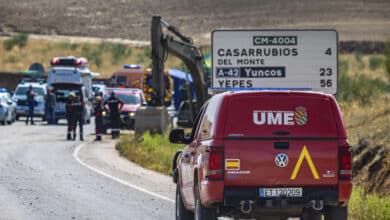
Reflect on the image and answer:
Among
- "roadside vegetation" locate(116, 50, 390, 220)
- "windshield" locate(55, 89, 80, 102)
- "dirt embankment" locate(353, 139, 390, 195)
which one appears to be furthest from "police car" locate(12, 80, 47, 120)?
"dirt embankment" locate(353, 139, 390, 195)

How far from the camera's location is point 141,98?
2096 inches

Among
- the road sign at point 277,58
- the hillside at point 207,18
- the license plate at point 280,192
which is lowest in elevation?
the license plate at point 280,192

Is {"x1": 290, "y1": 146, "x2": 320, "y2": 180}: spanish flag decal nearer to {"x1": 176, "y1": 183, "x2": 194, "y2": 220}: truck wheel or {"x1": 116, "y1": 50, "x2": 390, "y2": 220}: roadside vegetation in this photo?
{"x1": 176, "y1": 183, "x2": 194, "y2": 220}: truck wheel

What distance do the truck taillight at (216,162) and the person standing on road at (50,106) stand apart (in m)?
40.2

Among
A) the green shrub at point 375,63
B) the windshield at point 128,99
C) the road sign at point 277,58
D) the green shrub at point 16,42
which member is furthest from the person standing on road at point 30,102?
the green shrub at point 16,42

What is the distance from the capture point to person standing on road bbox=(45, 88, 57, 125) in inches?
2124

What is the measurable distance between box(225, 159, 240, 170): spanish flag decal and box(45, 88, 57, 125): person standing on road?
4019cm

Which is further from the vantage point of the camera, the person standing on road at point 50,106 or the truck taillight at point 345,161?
the person standing on road at point 50,106

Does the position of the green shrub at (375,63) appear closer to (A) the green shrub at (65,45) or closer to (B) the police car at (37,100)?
(A) the green shrub at (65,45)

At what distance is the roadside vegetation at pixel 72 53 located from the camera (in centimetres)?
10550

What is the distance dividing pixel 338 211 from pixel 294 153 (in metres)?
0.95

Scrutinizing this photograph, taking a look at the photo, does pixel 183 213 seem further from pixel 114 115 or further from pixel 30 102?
pixel 30 102

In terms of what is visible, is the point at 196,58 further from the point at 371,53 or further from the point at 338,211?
the point at 371,53

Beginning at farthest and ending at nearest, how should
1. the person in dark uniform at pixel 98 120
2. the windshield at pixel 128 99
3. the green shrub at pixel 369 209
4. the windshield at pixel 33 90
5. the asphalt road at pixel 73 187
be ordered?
1. the windshield at pixel 33 90
2. the windshield at pixel 128 99
3. the person in dark uniform at pixel 98 120
4. the asphalt road at pixel 73 187
5. the green shrub at pixel 369 209
